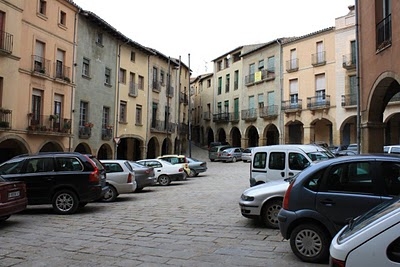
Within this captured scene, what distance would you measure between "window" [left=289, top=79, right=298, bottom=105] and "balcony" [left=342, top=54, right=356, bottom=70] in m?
6.09

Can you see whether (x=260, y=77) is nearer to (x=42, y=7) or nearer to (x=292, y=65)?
(x=292, y=65)

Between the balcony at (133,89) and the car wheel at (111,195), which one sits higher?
the balcony at (133,89)

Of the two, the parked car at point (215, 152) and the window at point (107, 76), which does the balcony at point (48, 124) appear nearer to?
the window at point (107, 76)

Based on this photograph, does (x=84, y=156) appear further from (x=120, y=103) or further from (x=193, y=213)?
(x=120, y=103)

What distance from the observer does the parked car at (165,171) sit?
68.5ft

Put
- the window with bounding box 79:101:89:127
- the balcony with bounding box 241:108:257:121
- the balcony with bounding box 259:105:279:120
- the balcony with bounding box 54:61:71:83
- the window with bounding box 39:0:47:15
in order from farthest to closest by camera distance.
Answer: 1. the balcony with bounding box 241:108:257:121
2. the balcony with bounding box 259:105:279:120
3. the window with bounding box 79:101:89:127
4. the balcony with bounding box 54:61:71:83
5. the window with bounding box 39:0:47:15

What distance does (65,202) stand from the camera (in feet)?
36.5

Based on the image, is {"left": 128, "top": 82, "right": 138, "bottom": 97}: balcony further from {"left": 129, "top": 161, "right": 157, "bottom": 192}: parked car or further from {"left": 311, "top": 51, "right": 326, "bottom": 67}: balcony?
{"left": 311, "top": 51, "right": 326, "bottom": 67}: balcony

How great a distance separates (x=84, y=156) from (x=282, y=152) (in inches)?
237

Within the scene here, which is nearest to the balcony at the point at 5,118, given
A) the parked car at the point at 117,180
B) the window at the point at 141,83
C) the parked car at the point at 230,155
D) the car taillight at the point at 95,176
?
the parked car at the point at 117,180

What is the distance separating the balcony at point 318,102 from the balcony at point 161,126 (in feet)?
45.4

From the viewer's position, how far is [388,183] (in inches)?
216

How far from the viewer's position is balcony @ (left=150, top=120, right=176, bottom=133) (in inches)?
1419

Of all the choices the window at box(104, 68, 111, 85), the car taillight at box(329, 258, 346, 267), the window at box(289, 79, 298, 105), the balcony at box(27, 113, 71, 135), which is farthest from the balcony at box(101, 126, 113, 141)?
the car taillight at box(329, 258, 346, 267)
